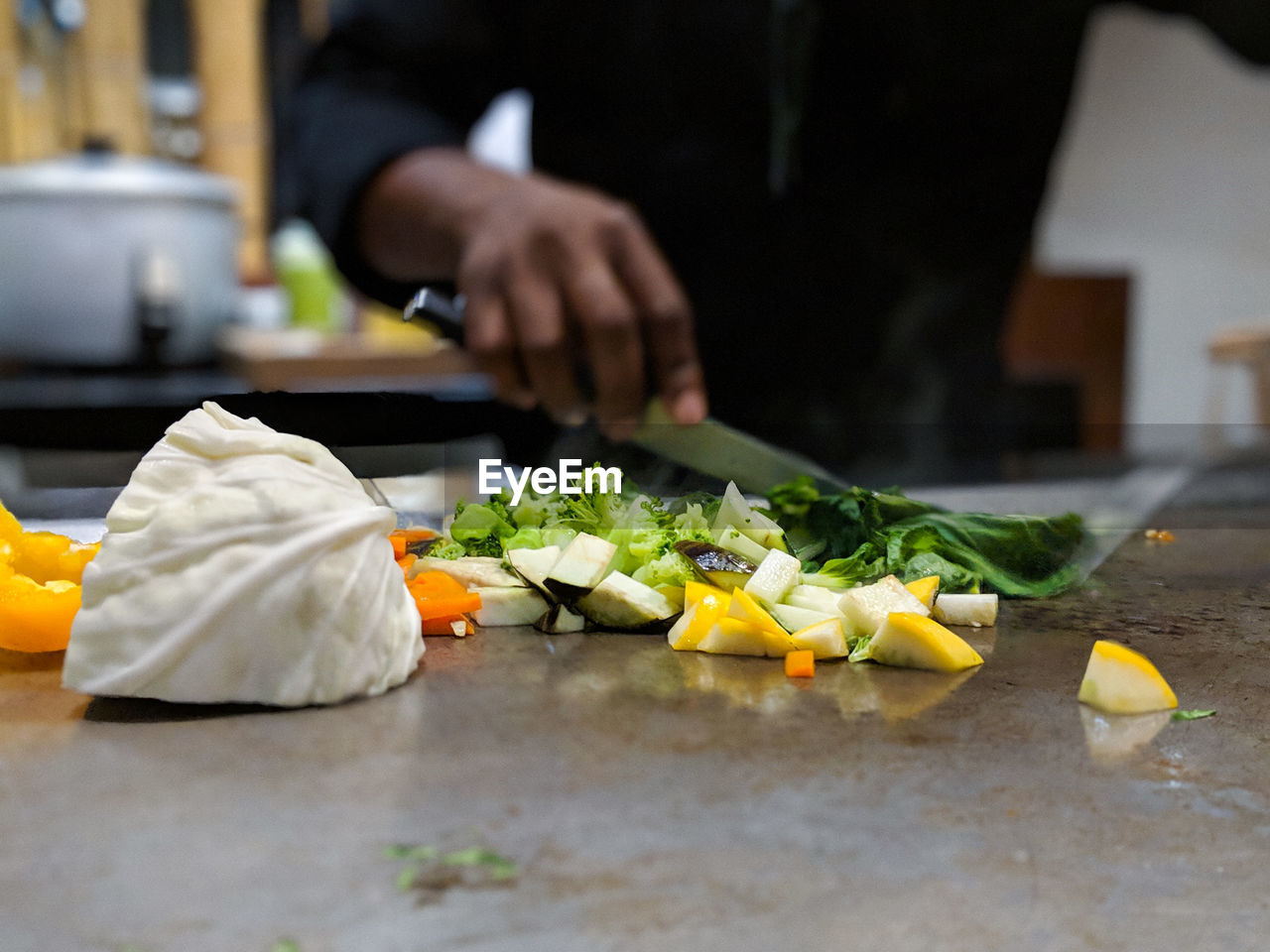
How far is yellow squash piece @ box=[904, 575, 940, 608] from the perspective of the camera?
73cm

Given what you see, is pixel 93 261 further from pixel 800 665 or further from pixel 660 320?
pixel 800 665

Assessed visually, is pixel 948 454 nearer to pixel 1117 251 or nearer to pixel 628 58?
pixel 628 58

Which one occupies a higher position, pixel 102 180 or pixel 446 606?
pixel 102 180

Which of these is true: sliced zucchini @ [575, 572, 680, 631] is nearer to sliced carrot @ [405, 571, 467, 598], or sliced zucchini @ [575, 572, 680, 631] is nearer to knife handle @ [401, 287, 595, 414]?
sliced carrot @ [405, 571, 467, 598]

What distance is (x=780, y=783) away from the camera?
1.58 ft

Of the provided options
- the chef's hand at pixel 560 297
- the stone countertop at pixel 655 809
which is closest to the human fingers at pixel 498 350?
the chef's hand at pixel 560 297

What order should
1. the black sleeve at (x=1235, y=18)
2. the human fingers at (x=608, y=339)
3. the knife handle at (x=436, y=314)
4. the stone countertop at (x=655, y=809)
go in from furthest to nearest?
the black sleeve at (x=1235, y=18)
the human fingers at (x=608, y=339)
the knife handle at (x=436, y=314)
the stone countertop at (x=655, y=809)

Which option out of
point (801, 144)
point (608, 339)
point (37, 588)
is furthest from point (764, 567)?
point (801, 144)

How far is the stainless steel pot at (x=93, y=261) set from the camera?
84.0 inches

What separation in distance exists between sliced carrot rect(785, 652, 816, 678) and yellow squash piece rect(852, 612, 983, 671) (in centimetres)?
5

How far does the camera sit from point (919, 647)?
0.64 meters

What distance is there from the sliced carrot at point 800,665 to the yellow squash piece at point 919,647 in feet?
0.16

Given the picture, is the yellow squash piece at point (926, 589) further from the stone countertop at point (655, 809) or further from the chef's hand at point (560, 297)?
the chef's hand at point (560, 297)

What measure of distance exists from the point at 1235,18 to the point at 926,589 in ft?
6.45
